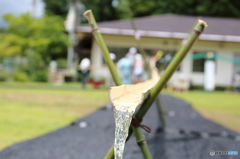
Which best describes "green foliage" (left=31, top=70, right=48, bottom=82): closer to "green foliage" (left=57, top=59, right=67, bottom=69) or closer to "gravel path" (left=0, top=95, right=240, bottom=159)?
"green foliage" (left=57, top=59, right=67, bottom=69)

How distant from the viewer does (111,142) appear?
4227 mm

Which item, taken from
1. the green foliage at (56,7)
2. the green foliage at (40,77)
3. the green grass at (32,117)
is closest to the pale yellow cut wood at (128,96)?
the green grass at (32,117)

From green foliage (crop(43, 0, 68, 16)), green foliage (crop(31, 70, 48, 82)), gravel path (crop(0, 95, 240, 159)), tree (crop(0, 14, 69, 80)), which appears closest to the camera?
gravel path (crop(0, 95, 240, 159))

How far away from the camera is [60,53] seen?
73.4 ft

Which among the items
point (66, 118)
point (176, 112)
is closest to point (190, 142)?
point (66, 118)

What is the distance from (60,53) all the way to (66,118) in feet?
54.7

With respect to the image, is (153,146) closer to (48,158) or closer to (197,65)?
(48,158)

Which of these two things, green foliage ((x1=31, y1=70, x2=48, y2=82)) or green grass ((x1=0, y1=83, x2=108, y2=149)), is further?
green foliage ((x1=31, y1=70, x2=48, y2=82))

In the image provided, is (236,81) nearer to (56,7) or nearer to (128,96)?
(128,96)

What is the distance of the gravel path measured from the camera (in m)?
3.52

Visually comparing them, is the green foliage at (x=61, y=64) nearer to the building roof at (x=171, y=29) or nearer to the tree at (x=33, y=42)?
the tree at (x=33, y=42)

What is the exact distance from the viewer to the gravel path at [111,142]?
3.52 metres

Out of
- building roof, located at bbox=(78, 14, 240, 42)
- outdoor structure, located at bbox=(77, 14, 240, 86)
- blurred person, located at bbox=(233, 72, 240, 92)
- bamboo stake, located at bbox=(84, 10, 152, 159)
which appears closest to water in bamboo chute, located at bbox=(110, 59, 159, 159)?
bamboo stake, located at bbox=(84, 10, 152, 159)

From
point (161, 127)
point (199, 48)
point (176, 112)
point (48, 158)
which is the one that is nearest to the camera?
point (48, 158)
